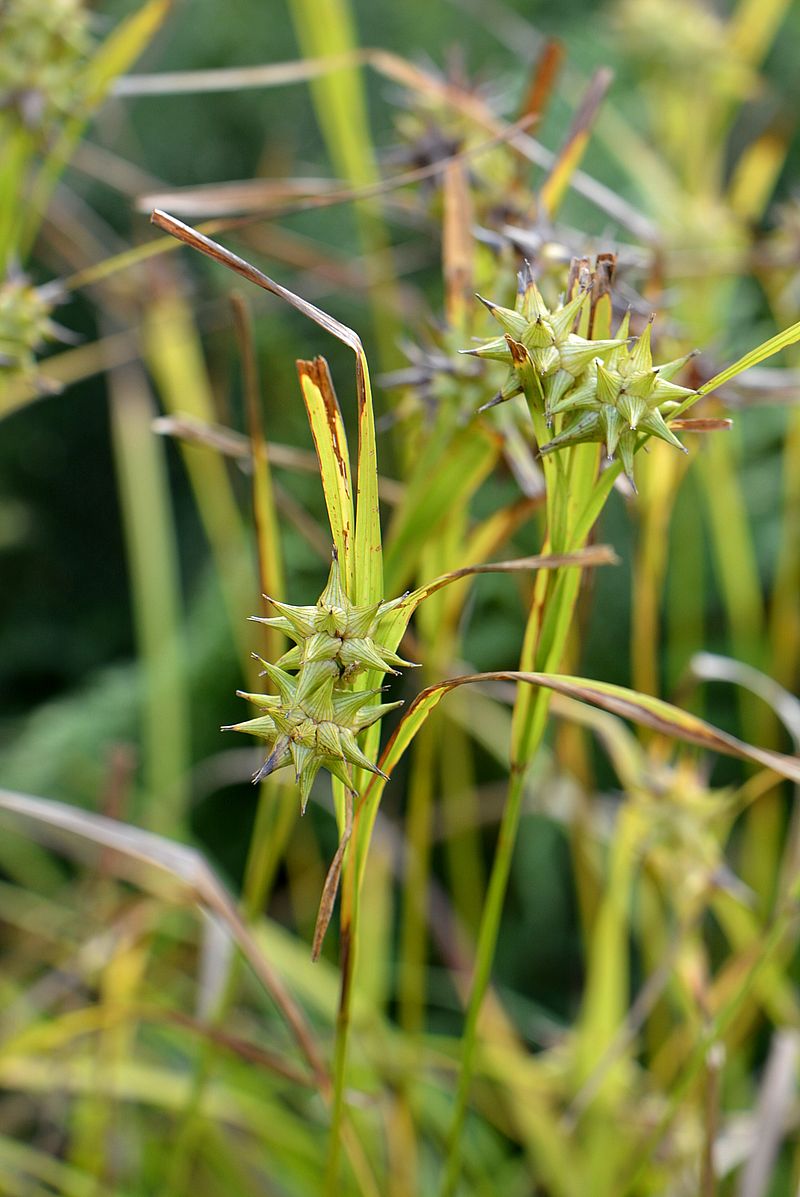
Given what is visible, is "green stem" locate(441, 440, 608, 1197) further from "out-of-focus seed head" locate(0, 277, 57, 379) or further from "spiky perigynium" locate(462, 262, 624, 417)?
"out-of-focus seed head" locate(0, 277, 57, 379)

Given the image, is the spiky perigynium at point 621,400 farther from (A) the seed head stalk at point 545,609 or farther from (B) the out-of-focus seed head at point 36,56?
(B) the out-of-focus seed head at point 36,56

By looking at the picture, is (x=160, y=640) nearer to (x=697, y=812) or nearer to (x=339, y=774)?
(x=697, y=812)

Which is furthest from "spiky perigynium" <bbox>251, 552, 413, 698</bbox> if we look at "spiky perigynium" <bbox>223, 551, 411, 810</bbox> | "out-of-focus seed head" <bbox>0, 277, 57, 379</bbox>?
"out-of-focus seed head" <bbox>0, 277, 57, 379</bbox>

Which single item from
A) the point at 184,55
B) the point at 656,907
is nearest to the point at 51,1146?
the point at 656,907

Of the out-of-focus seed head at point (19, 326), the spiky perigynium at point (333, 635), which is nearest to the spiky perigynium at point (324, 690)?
the spiky perigynium at point (333, 635)

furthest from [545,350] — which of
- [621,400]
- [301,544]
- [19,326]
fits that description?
[301,544]

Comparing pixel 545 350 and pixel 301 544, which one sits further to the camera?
pixel 301 544

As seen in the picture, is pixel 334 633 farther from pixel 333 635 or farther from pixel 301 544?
pixel 301 544
